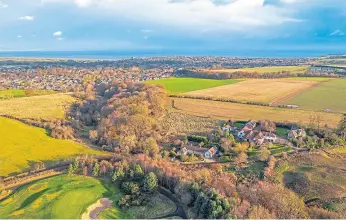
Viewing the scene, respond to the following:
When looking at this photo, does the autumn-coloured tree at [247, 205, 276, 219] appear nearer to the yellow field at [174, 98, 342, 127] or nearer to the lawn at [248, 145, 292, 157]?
the lawn at [248, 145, 292, 157]

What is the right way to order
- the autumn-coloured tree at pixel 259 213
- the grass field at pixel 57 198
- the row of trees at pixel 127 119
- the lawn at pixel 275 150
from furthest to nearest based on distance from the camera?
the row of trees at pixel 127 119
the lawn at pixel 275 150
the grass field at pixel 57 198
the autumn-coloured tree at pixel 259 213

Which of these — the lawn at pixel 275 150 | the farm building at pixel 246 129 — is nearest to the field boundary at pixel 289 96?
the farm building at pixel 246 129

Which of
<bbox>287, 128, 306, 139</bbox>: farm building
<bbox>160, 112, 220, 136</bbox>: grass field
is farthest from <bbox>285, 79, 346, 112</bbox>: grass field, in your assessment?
<bbox>160, 112, 220, 136</bbox>: grass field

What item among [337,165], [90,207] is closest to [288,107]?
[337,165]

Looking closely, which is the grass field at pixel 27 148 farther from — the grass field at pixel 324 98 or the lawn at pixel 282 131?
the grass field at pixel 324 98

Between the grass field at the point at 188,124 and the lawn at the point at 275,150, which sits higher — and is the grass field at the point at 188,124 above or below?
above

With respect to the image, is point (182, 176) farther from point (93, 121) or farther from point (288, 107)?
point (288, 107)
